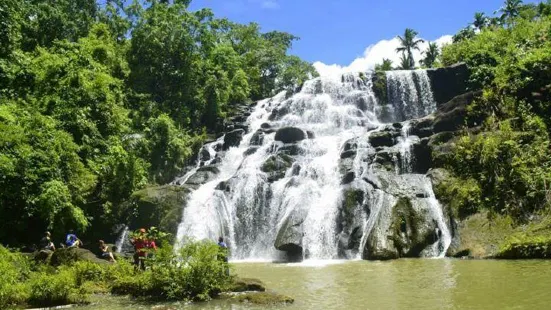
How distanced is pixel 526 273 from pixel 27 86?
18.3 metres

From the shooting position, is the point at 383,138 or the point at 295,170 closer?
the point at 295,170

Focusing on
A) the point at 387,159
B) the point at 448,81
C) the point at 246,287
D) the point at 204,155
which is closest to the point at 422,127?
the point at 387,159

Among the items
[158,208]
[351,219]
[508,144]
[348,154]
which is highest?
[348,154]

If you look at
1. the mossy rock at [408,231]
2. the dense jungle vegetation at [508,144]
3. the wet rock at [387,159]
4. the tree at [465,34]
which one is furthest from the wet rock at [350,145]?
the tree at [465,34]

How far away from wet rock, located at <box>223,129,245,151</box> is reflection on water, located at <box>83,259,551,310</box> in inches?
770

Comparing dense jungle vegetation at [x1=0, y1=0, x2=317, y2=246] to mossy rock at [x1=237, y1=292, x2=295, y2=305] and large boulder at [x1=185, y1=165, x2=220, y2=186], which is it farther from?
mossy rock at [x1=237, y1=292, x2=295, y2=305]

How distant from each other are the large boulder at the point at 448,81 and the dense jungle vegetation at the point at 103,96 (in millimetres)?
16948

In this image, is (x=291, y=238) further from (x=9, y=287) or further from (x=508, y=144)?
(x=9, y=287)

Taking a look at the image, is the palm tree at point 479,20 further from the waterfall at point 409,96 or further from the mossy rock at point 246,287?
the mossy rock at point 246,287

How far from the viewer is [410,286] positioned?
40.2ft

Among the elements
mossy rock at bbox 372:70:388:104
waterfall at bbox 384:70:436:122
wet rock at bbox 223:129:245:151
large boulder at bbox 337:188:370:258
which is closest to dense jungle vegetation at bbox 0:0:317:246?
wet rock at bbox 223:129:245:151

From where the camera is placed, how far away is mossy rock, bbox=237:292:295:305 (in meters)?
10.6

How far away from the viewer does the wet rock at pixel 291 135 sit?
1315 inches

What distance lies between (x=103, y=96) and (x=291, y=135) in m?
13.4
